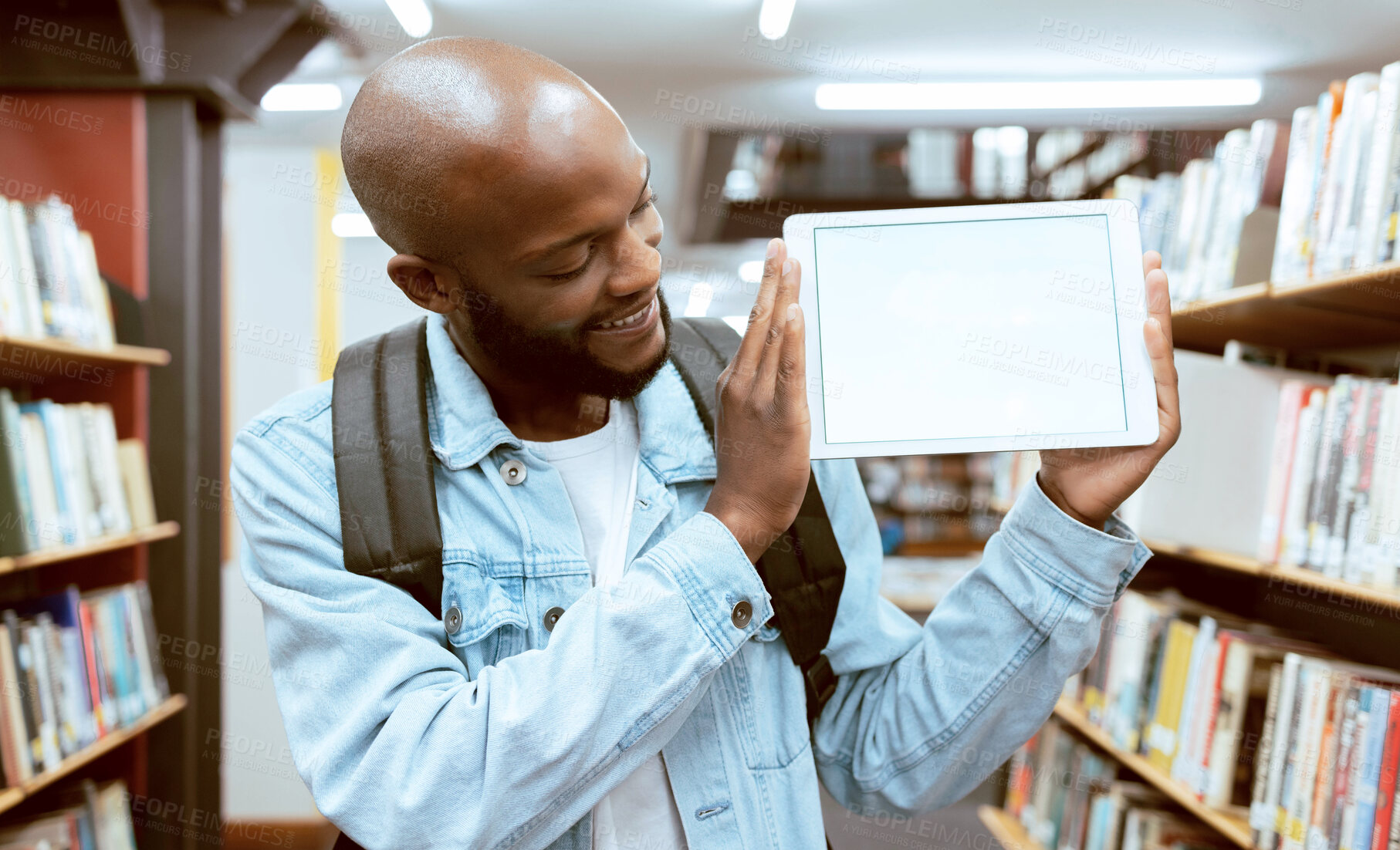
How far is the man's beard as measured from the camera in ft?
2.73

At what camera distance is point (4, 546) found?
1630mm

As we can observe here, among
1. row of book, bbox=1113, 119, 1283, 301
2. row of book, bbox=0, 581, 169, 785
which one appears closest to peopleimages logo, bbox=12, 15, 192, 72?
row of book, bbox=0, 581, 169, 785

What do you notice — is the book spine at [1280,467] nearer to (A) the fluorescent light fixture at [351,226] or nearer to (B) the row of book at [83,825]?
(B) the row of book at [83,825]

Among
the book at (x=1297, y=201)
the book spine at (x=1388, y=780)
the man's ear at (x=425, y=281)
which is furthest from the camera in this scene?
the book at (x=1297, y=201)

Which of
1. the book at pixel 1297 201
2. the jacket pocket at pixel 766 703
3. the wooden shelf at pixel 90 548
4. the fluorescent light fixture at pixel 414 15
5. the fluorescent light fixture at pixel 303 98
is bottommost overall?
the wooden shelf at pixel 90 548

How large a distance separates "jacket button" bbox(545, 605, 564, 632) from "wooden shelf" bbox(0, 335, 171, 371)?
4.70 ft

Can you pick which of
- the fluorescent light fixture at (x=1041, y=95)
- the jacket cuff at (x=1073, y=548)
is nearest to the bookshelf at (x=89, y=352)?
the jacket cuff at (x=1073, y=548)

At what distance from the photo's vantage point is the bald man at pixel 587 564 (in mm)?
688

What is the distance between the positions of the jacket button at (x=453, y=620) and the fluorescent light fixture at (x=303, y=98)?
3.73 meters

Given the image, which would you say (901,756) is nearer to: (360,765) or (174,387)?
(360,765)

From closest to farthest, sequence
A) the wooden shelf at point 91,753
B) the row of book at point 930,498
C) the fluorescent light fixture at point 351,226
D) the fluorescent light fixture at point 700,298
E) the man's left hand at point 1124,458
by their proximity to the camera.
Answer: the man's left hand at point 1124,458, the wooden shelf at point 91,753, the fluorescent light fixture at point 351,226, the row of book at point 930,498, the fluorescent light fixture at point 700,298

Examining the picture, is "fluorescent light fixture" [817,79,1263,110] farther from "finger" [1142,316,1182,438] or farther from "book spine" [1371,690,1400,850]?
"finger" [1142,316,1182,438]

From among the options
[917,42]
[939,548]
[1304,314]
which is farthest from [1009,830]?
[939,548]

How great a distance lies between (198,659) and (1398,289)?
2.77 meters
